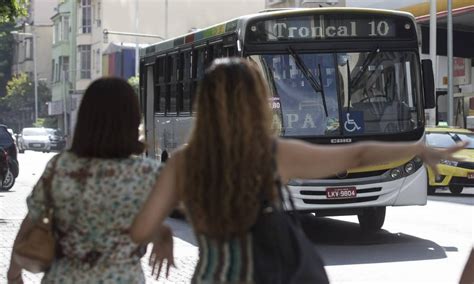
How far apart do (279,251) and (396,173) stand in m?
9.25

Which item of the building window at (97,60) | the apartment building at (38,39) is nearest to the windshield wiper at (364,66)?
the building window at (97,60)

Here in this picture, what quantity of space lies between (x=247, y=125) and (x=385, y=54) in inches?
376

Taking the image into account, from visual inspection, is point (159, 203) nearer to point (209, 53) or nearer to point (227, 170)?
point (227, 170)

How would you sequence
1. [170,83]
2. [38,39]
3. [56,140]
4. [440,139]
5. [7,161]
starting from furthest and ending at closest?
[38,39], [56,140], [7,161], [440,139], [170,83]

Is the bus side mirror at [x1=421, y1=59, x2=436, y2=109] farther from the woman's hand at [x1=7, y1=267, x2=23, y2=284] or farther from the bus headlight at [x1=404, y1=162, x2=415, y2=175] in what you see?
the woman's hand at [x1=7, y1=267, x2=23, y2=284]

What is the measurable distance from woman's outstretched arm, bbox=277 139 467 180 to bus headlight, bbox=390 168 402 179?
28.7 feet

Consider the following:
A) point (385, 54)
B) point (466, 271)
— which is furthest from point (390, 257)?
point (466, 271)

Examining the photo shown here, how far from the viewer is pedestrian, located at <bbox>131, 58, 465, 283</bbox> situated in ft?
10.8

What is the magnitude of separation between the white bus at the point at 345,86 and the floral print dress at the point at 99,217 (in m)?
8.51

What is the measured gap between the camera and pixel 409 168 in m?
12.4

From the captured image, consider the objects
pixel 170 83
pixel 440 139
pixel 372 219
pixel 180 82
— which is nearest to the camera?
pixel 372 219

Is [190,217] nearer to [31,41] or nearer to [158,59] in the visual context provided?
[158,59]

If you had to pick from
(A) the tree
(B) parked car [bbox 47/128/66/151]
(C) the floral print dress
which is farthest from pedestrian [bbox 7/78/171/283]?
(A) the tree

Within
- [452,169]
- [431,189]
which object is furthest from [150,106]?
[431,189]
